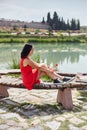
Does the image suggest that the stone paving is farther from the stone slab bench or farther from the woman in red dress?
the woman in red dress

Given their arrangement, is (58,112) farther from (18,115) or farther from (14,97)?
(14,97)

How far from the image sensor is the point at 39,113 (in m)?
5.12

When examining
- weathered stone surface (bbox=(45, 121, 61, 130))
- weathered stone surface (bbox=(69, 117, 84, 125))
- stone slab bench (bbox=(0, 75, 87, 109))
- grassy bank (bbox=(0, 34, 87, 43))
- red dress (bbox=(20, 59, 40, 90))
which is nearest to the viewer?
weathered stone surface (bbox=(45, 121, 61, 130))

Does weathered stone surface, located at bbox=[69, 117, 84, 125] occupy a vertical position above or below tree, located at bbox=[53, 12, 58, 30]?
above

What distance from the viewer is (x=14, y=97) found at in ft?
20.1

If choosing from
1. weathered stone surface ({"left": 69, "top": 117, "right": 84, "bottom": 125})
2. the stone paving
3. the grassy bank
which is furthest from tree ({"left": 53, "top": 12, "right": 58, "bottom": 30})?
weathered stone surface ({"left": 69, "top": 117, "right": 84, "bottom": 125})

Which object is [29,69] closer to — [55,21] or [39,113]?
[39,113]

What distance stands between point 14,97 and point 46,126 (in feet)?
5.67

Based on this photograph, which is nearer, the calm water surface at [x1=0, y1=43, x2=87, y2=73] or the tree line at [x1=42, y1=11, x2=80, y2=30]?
the calm water surface at [x1=0, y1=43, x2=87, y2=73]

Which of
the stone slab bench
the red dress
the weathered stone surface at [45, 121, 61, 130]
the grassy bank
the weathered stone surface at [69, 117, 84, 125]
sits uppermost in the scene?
the red dress

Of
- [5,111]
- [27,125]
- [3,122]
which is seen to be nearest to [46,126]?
[27,125]

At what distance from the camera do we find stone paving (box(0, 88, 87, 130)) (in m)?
4.53

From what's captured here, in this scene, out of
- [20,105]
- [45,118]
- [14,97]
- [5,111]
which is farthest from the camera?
[14,97]

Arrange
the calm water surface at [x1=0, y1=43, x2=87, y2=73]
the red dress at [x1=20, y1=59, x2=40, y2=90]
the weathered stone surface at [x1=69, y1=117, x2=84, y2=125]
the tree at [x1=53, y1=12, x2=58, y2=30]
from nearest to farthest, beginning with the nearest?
the weathered stone surface at [x1=69, y1=117, x2=84, y2=125] < the red dress at [x1=20, y1=59, x2=40, y2=90] < the calm water surface at [x1=0, y1=43, x2=87, y2=73] < the tree at [x1=53, y1=12, x2=58, y2=30]
